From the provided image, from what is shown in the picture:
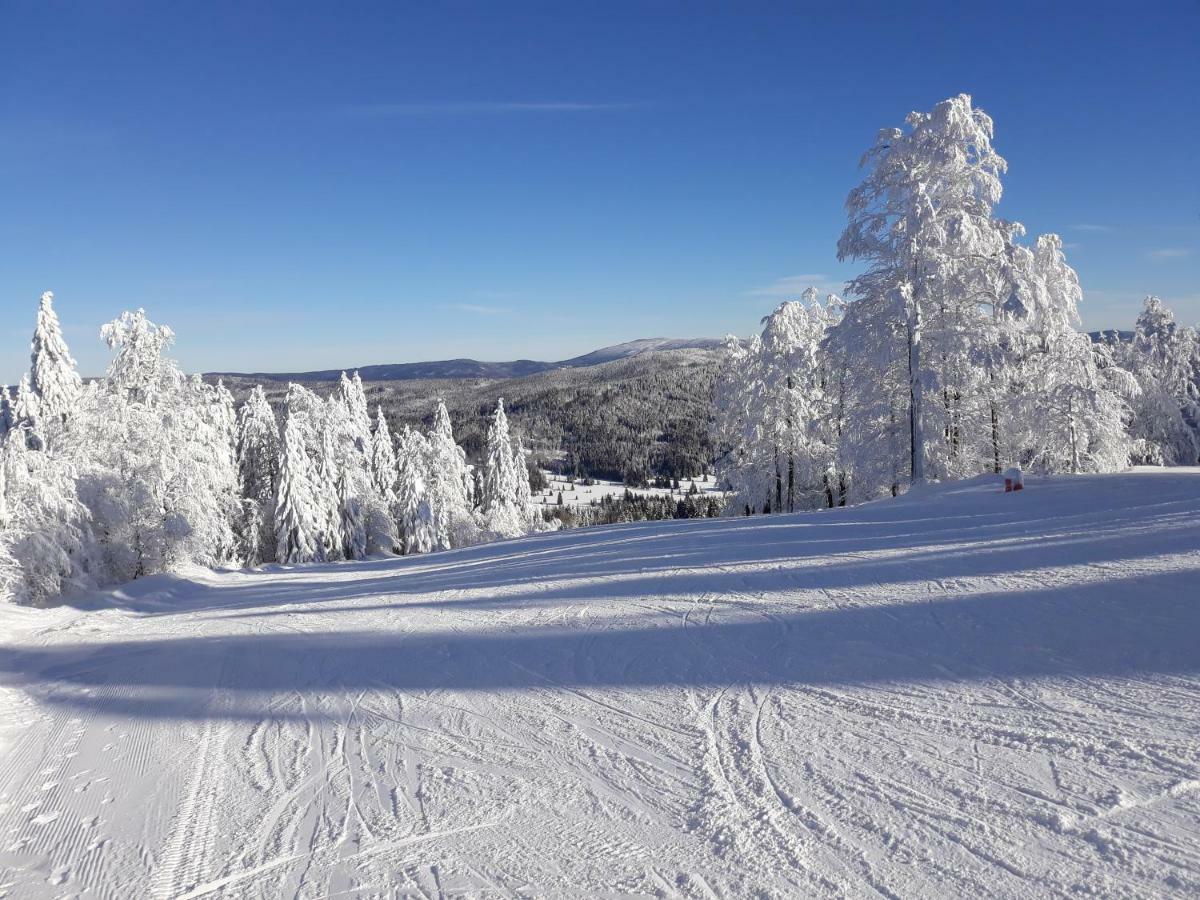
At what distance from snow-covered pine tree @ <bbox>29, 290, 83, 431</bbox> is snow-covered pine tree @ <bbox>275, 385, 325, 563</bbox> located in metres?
7.70

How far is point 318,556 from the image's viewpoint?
97.8ft

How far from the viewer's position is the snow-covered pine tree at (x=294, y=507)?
29.4 m

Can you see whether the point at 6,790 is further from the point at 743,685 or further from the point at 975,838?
the point at 975,838

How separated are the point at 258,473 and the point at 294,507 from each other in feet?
23.0

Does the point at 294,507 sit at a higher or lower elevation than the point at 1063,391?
lower

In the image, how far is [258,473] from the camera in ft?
114

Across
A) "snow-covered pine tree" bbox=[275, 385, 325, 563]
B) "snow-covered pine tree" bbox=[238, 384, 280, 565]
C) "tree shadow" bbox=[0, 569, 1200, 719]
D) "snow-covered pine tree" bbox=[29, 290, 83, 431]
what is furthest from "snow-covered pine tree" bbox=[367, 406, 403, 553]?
"tree shadow" bbox=[0, 569, 1200, 719]

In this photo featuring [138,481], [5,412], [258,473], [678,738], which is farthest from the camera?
[258,473]

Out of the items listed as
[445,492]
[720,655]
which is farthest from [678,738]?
[445,492]

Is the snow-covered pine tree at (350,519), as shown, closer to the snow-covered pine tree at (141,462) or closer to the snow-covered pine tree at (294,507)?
the snow-covered pine tree at (294,507)

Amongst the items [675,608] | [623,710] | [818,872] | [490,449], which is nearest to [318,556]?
[490,449]

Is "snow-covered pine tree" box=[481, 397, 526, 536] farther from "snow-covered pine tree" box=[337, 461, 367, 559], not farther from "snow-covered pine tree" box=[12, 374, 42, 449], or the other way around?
"snow-covered pine tree" box=[12, 374, 42, 449]

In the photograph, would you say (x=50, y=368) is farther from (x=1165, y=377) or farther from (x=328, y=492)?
(x=1165, y=377)

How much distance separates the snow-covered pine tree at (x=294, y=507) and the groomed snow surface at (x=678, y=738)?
65.9ft
